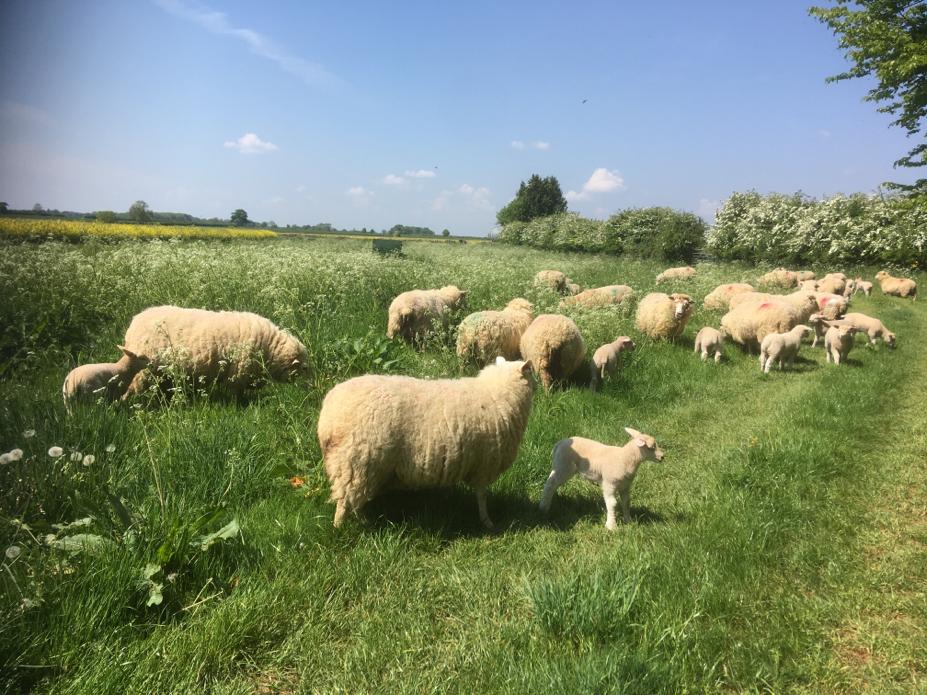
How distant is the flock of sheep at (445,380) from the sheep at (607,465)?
11 millimetres

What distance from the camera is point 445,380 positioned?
4.27m

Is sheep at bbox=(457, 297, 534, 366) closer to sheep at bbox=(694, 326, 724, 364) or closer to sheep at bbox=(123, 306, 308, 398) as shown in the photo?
sheep at bbox=(123, 306, 308, 398)

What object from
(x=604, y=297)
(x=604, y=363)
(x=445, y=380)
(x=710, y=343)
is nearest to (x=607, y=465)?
(x=445, y=380)

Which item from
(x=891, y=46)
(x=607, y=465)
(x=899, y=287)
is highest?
(x=891, y=46)

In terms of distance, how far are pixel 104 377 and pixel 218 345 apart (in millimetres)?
1198

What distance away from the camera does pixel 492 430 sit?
4.08 m

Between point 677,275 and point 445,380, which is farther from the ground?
point 677,275

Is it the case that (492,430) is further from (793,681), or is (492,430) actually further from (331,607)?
(793,681)

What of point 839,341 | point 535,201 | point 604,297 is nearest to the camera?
point 839,341

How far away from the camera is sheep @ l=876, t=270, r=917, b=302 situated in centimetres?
1906

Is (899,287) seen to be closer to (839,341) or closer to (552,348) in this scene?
(839,341)

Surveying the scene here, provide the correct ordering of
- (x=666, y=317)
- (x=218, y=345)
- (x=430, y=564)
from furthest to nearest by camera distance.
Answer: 1. (x=666, y=317)
2. (x=218, y=345)
3. (x=430, y=564)

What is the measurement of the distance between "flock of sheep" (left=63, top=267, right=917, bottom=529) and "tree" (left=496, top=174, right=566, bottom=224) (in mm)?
57453

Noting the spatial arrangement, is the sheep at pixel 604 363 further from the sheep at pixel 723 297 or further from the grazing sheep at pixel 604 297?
the sheep at pixel 723 297
